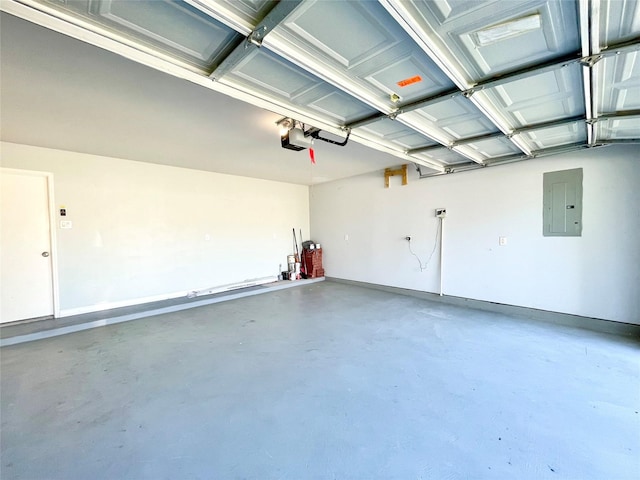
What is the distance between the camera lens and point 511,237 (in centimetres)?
419

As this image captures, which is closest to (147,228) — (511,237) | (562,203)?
(511,237)

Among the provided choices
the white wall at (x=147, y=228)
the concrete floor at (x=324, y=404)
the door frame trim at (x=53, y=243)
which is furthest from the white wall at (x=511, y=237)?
the door frame trim at (x=53, y=243)

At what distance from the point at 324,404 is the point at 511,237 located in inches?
150

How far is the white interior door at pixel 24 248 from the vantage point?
3746 millimetres

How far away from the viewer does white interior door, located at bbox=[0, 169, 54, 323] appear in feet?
12.3

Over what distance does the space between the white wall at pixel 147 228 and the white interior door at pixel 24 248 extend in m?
0.16

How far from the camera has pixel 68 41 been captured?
1724mm

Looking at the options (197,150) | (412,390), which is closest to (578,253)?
(412,390)

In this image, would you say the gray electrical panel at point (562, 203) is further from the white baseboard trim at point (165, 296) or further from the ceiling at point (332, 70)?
the white baseboard trim at point (165, 296)

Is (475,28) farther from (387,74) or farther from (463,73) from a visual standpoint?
(387,74)

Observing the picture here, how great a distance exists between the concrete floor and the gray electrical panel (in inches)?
52.7

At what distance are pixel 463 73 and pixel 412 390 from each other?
7.99 ft

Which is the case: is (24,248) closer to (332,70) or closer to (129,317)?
(129,317)

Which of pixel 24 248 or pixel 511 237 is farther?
pixel 511 237
